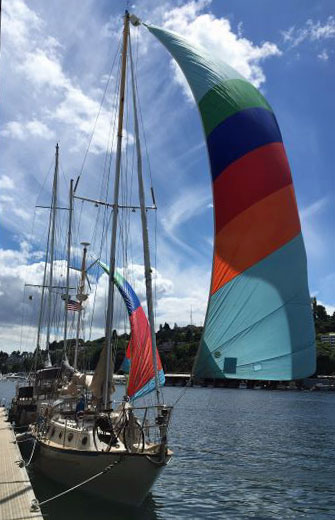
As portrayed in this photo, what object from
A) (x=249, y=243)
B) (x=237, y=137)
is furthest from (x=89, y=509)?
(x=237, y=137)

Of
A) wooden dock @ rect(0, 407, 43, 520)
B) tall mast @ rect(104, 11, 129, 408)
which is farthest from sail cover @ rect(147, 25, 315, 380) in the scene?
tall mast @ rect(104, 11, 129, 408)

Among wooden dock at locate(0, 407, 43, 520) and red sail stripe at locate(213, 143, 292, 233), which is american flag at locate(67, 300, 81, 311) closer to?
wooden dock at locate(0, 407, 43, 520)

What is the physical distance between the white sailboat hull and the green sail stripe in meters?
9.23

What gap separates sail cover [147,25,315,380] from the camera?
10359mm

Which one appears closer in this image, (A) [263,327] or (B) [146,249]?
(A) [263,327]

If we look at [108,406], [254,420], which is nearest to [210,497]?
[108,406]

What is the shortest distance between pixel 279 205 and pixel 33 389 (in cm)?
2479

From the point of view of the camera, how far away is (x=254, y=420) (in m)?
51.6

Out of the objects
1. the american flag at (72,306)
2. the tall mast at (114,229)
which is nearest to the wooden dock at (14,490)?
the tall mast at (114,229)

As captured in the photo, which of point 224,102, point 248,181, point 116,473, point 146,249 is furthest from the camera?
point 146,249

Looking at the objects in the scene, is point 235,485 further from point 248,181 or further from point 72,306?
point 72,306

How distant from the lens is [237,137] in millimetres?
11758

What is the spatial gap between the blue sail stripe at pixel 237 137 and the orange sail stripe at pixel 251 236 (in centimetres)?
134

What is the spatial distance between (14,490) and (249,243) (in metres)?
9.46
